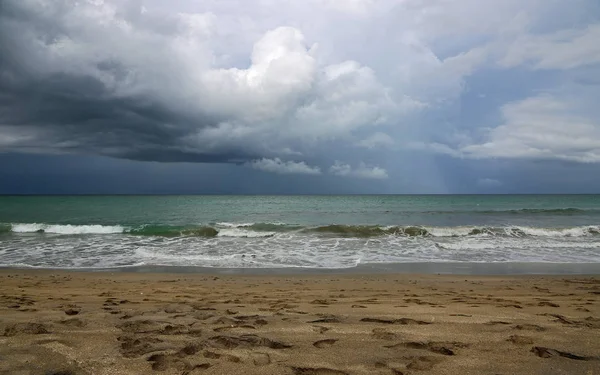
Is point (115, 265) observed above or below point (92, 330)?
below

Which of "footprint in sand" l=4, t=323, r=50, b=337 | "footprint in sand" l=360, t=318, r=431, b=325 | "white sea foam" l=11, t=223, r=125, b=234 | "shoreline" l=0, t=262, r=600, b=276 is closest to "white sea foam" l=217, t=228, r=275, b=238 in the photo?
"white sea foam" l=11, t=223, r=125, b=234

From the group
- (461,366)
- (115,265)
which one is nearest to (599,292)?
(461,366)

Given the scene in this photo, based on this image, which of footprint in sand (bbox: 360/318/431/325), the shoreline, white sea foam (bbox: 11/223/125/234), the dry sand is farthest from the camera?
white sea foam (bbox: 11/223/125/234)

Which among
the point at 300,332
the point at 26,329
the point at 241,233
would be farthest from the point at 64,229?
the point at 300,332

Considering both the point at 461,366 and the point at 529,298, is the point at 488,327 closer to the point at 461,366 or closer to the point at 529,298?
the point at 461,366

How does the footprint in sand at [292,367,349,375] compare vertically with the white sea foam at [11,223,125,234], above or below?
above

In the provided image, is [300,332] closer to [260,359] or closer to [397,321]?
[260,359]

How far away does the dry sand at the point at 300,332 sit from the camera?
Result: 11.3 feet

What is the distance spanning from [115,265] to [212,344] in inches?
438

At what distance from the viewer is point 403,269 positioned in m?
12.4

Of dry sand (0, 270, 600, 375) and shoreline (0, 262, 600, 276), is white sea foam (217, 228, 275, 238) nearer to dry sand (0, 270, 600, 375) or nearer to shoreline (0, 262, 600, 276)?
shoreline (0, 262, 600, 276)

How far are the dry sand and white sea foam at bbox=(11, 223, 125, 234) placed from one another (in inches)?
755

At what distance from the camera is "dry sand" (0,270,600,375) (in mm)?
3451

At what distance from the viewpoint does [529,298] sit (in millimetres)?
7234
